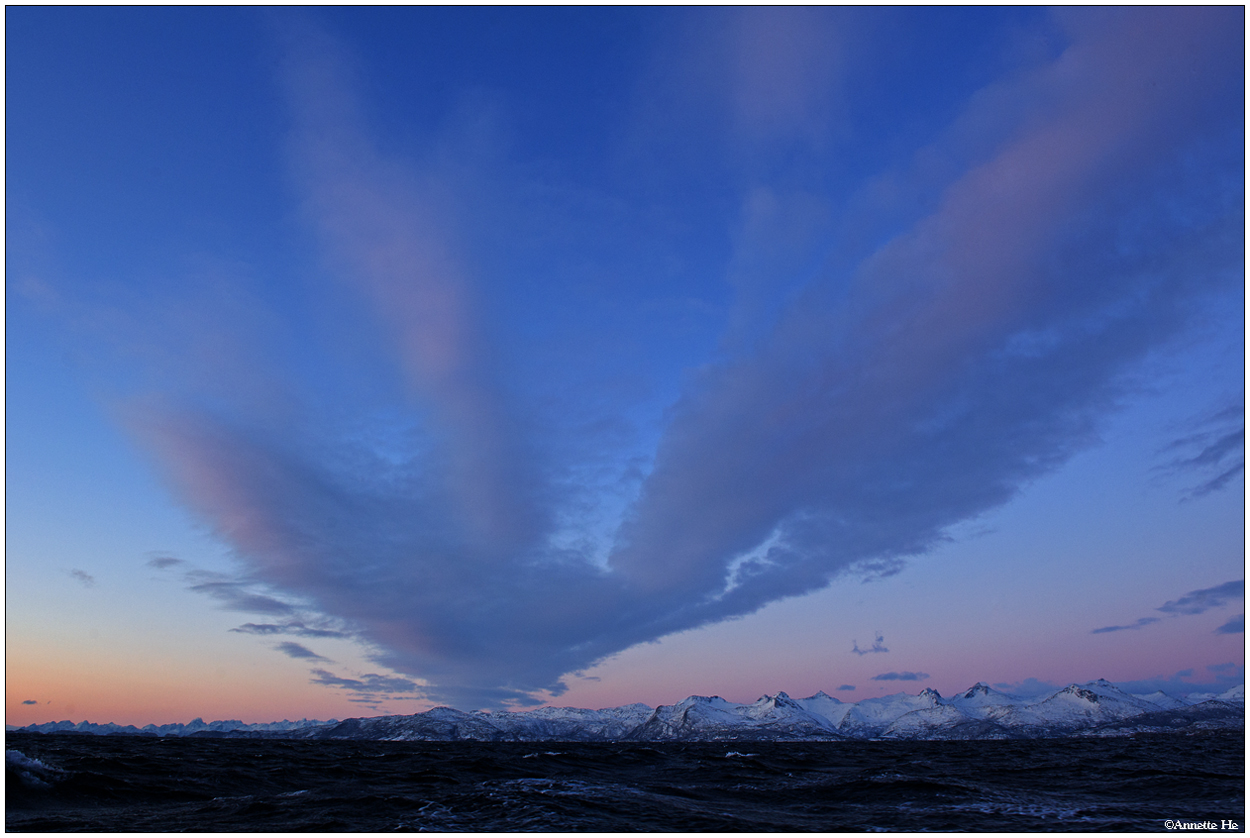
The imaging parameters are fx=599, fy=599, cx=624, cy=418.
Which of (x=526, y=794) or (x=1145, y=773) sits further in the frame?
(x=1145, y=773)

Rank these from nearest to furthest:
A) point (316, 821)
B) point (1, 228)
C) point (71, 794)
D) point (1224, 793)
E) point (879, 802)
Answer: point (1, 228) < point (316, 821) < point (71, 794) < point (879, 802) < point (1224, 793)

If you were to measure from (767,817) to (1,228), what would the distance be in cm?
4952

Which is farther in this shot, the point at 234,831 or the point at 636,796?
the point at 636,796

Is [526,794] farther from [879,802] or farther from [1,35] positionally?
[1,35]

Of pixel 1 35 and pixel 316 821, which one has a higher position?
pixel 1 35

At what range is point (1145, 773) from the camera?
61969 millimetres

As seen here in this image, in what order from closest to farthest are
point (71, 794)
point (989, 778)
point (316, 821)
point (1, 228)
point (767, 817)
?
point (1, 228) < point (316, 821) < point (767, 817) < point (71, 794) < point (989, 778)

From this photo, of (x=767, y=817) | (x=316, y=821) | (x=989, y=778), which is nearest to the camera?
(x=316, y=821)

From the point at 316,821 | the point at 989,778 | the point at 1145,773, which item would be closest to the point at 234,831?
the point at 316,821

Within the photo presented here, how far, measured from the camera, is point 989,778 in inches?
2304

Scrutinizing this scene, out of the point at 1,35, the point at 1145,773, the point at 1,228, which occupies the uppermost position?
the point at 1,35

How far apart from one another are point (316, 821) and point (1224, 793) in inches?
2420

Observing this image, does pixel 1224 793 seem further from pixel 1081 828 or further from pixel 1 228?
pixel 1 228

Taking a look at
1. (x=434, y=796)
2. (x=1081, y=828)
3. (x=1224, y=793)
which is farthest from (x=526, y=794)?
(x=1224, y=793)
